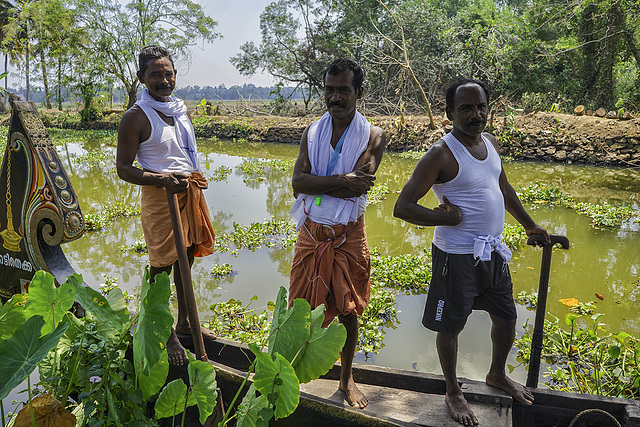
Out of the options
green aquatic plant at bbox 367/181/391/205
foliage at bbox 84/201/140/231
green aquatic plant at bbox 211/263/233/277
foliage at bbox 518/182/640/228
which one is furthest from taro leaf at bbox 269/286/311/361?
green aquatic plant at bbox 367/181/391/205

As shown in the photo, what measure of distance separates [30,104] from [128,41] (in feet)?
75.4

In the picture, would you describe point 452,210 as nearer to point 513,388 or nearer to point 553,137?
point 513,388

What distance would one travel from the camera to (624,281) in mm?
4699

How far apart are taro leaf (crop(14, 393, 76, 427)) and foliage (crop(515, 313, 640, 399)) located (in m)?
2.65

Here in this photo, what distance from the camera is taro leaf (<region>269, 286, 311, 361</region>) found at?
5.40 ft

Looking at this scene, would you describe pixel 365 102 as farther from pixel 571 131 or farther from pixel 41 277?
pixel 41 277

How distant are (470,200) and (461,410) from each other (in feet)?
3.17

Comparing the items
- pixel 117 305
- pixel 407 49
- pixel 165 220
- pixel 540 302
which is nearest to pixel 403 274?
pixel 540 302

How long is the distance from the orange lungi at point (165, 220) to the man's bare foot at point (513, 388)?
71.9 inches

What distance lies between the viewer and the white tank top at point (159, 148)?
2.68 m

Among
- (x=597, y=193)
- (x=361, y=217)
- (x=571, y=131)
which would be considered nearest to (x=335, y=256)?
(x=361, y=217)

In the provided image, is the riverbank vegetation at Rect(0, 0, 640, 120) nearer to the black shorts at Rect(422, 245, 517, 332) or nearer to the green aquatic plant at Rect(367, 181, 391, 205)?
the green aquatic plant at Rect(367, 181, 391, 205)

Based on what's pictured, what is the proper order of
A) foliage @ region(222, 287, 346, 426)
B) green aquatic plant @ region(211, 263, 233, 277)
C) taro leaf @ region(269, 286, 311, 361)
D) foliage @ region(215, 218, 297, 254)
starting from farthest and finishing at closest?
foliage @ region(215, 218, 297, 254) < green aquatic plant @ region(211, 263, 233, 277) < taro leaf @ region(269, 286, 311, 361) < foliage @ region(222, 287, 346, 426)

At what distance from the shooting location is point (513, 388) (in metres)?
2.27
